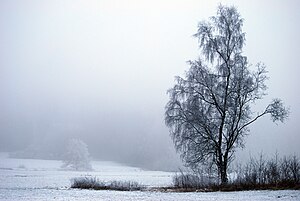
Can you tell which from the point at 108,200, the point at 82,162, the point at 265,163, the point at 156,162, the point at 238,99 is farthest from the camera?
the point at 156,162

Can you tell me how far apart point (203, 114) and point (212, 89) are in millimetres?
2373

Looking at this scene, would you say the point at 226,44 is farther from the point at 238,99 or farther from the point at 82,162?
the point at 82,162

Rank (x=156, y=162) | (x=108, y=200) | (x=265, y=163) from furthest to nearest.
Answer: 1. (x=156, y=162)
2. (x=265, y=163)
3. (x=108, y=200)

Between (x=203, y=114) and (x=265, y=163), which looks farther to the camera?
(x=203, y=114)

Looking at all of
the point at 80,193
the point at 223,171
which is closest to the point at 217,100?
the point at 223,171

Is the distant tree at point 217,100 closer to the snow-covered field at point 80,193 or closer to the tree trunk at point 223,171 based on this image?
the tree trunk at point 223,171

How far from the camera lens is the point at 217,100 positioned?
30.9 m

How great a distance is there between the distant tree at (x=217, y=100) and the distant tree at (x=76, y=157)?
79.0 meters

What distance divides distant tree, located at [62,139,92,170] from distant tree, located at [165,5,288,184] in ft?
259

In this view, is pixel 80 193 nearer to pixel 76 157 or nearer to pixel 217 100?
pixel 217 100

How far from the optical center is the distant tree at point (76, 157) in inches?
4166

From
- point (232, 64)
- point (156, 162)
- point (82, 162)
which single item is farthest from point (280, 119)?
point (156, 162)

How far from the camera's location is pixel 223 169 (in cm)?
2989

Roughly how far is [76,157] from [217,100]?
8200cm
